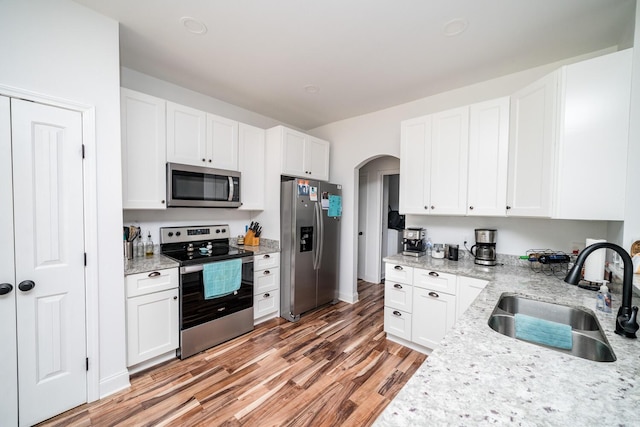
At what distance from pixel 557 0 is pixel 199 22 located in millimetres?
2442

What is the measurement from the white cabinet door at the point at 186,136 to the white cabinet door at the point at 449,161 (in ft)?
8.06

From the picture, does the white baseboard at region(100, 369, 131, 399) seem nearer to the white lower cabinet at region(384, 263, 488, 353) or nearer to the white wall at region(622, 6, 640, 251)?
the white lower cabinet at region(384, 263, 488, 353)

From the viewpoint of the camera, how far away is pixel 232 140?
2926 mm

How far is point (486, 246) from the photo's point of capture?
2.40 metres

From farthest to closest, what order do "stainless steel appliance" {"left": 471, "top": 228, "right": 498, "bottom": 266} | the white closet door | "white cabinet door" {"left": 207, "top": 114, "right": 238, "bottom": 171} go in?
1. "white cabinet door" {"left": 207, "top": 114, "right": 238, "bottom": 171}
2. "stainless steel appliance" {"left": 471, "top": 228, "right": 498, "bottom": 266}
3. the white closet door

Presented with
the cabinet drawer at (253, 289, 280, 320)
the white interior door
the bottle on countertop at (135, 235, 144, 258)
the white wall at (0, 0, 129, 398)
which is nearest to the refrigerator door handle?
the cabinet drawer at (253, 289, 280, 320)

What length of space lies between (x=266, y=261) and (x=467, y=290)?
2.13 m

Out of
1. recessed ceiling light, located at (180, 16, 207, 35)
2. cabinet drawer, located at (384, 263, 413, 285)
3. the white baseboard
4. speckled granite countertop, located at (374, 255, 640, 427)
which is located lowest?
the white baseboard

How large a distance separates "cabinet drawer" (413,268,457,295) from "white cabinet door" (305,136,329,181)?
78.1 inches

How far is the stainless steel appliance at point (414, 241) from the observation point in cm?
274

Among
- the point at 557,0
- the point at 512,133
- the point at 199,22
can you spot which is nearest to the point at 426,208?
the point at 512,133

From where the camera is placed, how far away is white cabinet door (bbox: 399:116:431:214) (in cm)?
260

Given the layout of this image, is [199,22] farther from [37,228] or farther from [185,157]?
[37,228]

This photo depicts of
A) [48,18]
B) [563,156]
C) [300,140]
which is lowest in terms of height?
[563,156]
